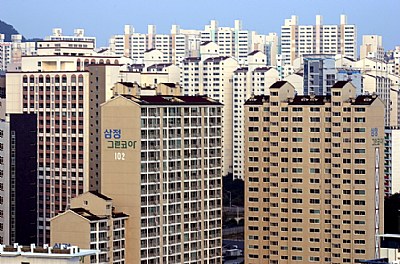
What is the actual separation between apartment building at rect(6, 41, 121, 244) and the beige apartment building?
337 centimetres

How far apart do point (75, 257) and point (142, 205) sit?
5.81 metres

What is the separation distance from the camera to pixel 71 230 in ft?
54.4

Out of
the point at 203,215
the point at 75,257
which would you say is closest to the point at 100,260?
the point at 203,215

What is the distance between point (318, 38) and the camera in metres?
54.4

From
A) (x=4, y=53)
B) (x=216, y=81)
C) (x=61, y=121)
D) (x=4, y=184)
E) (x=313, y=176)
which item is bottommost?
(x=4, y=184)

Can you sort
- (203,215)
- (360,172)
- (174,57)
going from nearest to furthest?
(203,215), (360,172), (174,57)

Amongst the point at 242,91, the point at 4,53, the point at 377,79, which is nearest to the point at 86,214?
the point at 242,91

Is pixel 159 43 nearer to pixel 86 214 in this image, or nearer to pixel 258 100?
pixel 258 100

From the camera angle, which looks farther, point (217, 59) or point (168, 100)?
point (217, 59)

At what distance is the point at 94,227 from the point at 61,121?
7331 millimetres

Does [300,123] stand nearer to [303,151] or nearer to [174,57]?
[303,151]

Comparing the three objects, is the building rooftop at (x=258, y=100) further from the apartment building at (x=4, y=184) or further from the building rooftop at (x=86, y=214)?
the building rooftop at (x=86, y=214)

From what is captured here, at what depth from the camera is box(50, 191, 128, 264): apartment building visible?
54.4 ft

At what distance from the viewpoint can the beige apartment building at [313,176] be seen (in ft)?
66.6
